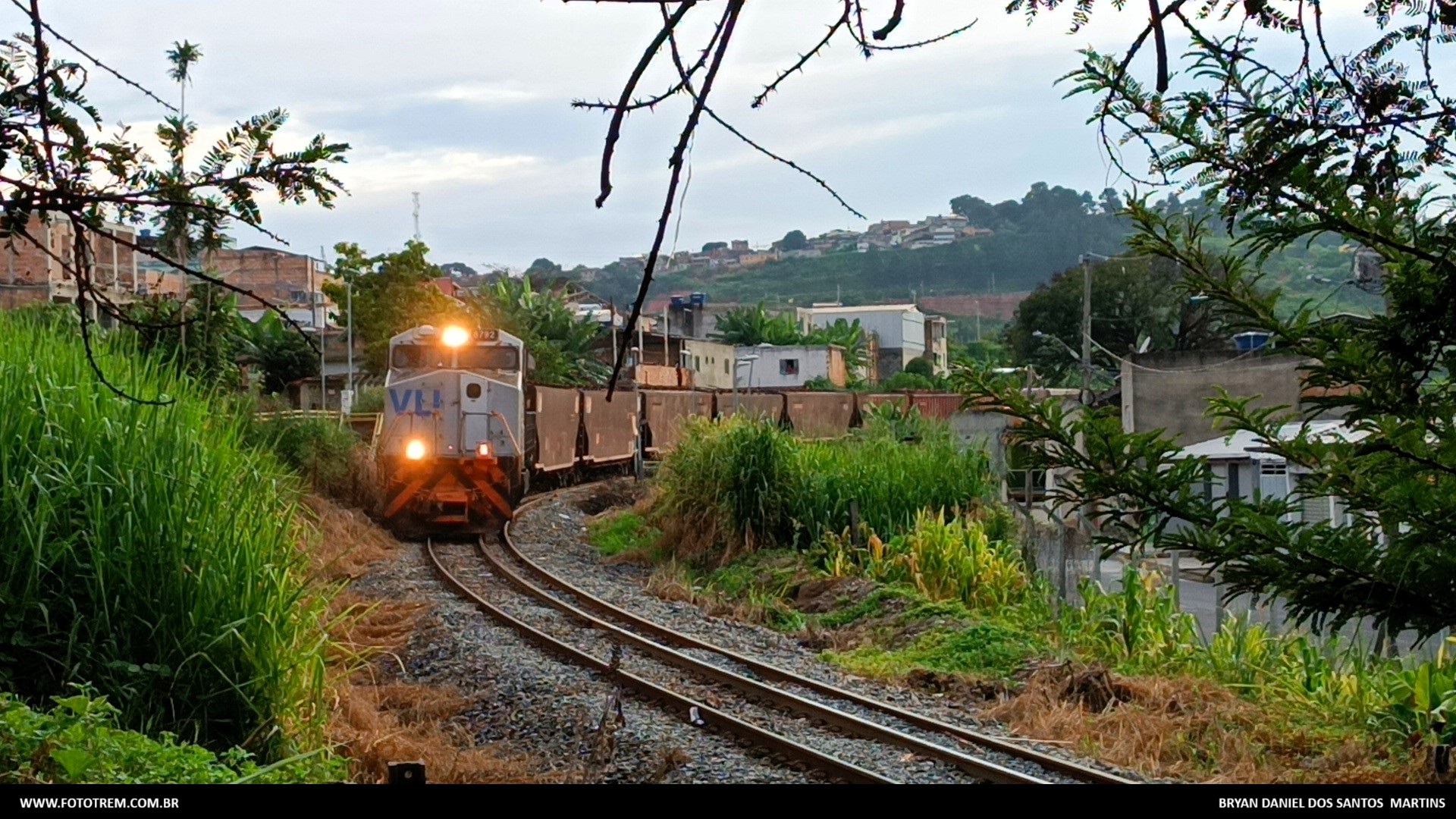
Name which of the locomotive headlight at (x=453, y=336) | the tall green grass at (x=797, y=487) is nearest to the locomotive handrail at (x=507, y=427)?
the locomotive headlight at (x=453, y=336)

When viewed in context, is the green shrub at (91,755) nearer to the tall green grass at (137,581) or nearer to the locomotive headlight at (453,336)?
the tall green grass at (137,581)

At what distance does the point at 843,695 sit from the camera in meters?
10.1

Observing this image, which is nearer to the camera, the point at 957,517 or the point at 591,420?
the point at 957,517

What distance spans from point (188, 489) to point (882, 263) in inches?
4483

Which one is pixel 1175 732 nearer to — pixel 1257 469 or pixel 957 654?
pixel 957 654

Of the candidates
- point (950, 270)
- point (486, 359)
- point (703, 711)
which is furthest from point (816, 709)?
point (950, 270)

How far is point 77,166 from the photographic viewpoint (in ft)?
11.1

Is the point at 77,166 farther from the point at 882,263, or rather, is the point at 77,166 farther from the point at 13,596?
the point at 882,263

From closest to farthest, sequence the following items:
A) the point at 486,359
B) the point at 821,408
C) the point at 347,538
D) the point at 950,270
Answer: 1. the point at 347,538
2. the point at 486,359
3. the point at 821,408
4. the point at 950,270

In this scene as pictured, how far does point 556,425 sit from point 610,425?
5.07m

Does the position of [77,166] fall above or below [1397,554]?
above

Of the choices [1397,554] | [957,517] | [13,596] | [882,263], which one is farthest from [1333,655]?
[882,263]

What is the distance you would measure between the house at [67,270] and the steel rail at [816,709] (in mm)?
5160

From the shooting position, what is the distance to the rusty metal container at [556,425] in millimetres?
24828
